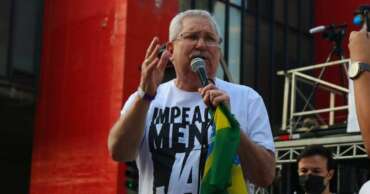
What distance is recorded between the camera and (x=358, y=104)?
312 centimetres

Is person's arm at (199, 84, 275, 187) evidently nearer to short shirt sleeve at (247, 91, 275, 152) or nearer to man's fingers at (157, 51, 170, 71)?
short shirt sleeve at (247, 91, 275, 152)

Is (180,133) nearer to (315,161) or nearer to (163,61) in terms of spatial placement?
(163,61)

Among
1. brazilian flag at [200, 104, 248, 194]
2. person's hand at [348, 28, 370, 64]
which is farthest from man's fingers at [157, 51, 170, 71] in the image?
person's hand at [348, 28, 370, 64]

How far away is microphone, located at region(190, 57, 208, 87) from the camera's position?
3176 mm

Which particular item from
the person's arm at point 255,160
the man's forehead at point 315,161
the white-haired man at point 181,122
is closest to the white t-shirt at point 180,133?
the white-haired man at point 181,122

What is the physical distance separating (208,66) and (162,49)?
8.9 inches

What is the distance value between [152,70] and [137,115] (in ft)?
0.74

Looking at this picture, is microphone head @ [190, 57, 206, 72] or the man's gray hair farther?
the man's gray hair

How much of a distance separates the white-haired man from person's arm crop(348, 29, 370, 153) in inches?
18.5

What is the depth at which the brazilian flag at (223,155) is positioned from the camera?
3.11 m

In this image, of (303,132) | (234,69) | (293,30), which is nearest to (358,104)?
(303,132)

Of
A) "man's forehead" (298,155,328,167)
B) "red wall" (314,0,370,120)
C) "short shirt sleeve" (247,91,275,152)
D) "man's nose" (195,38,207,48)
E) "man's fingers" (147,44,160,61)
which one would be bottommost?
"man's forehead" (298,155,328,167)

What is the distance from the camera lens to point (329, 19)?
758 inches

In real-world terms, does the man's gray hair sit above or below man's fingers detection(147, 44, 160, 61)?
above
